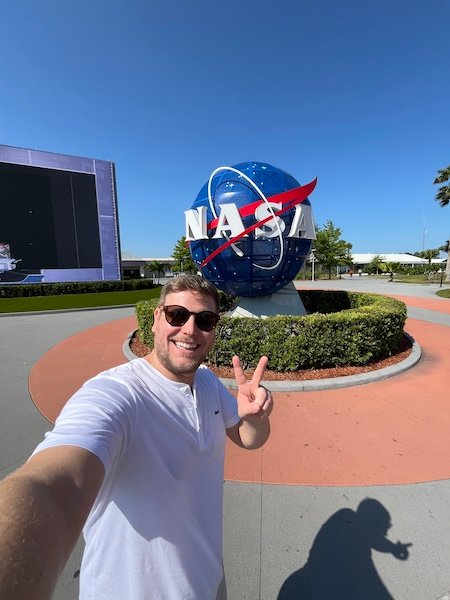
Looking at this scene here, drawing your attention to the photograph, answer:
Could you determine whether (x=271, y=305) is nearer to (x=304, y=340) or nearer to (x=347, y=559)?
(x=304, y=340)

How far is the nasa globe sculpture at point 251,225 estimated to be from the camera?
22.3ft

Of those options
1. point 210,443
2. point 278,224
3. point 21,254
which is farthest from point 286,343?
point 21,254

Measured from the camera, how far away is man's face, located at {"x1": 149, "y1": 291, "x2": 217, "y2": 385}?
1492mm

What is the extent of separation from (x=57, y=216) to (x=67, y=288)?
7.53 metres

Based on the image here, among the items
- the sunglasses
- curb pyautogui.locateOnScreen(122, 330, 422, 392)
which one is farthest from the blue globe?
the sunglasses

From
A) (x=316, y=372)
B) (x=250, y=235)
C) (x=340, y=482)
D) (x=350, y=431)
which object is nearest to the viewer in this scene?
(x=340, y=482)

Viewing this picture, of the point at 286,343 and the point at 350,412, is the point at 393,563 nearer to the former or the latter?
the point at 350,412

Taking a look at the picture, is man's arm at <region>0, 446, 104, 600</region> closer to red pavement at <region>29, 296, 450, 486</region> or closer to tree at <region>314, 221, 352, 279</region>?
red pavement at <region>29, 296, 450, 486</region>

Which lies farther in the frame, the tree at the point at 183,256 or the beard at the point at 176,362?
the tree at the point at 183,256

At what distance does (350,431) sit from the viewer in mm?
3969

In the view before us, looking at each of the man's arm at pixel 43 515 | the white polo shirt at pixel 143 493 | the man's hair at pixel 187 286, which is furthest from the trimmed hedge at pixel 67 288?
the man's arm at pixel 43 515

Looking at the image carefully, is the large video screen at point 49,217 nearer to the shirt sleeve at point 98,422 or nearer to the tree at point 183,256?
the tree at point 183,256

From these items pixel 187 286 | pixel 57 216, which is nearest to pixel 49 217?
pixel 57 216

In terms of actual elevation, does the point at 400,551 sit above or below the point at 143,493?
below
